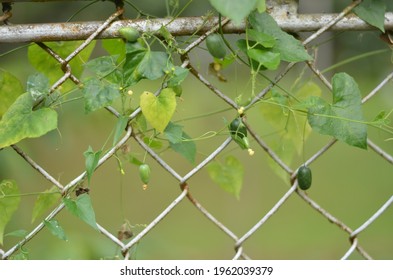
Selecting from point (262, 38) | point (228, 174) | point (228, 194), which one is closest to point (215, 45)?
point (262, 38)

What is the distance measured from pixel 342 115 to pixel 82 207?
0.34 metres

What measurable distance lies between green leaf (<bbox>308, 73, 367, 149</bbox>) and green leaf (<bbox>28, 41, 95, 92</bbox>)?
31 centimetres

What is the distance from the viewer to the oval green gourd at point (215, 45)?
3.16ft

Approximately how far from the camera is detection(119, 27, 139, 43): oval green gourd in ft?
3.11

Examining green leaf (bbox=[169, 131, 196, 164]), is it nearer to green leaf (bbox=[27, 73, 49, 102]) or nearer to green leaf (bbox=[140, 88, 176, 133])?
green leaf (bbox=[140, 88, 176, 133])

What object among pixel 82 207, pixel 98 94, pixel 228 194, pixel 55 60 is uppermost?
pixel 228 194

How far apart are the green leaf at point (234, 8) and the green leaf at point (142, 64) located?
4.9 inches

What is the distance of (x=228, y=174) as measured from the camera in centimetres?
119

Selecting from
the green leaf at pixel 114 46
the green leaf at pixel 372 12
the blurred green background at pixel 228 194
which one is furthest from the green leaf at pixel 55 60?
the blurred green background at pixel 228 194

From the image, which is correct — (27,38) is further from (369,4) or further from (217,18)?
(369,4)

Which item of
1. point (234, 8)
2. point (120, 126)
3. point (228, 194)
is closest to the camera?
point (234, 8)

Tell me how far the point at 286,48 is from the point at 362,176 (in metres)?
3.80

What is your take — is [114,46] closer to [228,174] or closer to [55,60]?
[55,60]
